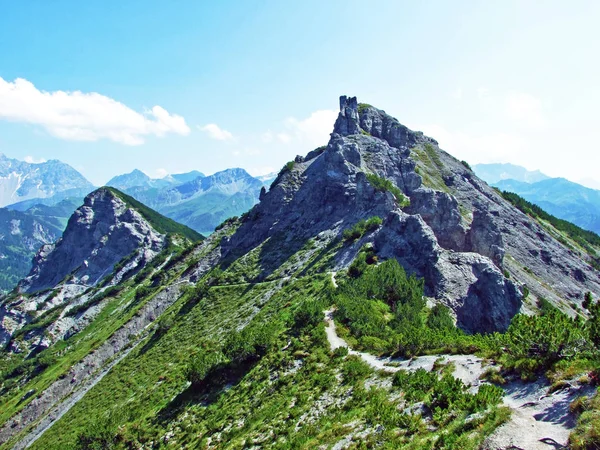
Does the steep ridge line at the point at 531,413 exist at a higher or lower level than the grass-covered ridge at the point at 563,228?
lower

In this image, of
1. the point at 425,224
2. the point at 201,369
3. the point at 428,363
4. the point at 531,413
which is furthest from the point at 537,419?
the point at 425,224

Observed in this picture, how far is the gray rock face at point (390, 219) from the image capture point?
64.1 m

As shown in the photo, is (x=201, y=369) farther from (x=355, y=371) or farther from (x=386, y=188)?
(x=386, y=188)

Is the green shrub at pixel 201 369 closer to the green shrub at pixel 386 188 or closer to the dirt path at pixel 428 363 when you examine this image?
the dirt path at pixel 428 363

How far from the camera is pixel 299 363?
1590 inches

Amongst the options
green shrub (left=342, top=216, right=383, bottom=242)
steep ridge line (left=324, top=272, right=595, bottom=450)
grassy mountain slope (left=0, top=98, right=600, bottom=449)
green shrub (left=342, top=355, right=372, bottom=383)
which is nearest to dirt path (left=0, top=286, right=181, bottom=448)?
grassy mountain slope (left=0, top=98, right=600, bottom=449)

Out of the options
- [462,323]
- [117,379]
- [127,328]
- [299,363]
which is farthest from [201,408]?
[127,328]

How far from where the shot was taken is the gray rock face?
64062 mm

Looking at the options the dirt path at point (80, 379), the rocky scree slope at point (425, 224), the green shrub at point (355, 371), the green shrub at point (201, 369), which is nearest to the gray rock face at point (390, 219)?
the rocky scree slope at point (425, 224)

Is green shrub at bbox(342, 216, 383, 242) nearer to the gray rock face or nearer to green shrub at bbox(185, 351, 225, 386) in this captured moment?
the gray rock face

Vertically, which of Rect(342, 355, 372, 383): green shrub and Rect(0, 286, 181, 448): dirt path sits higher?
Rect(342, 355, 372, 383): green shrub

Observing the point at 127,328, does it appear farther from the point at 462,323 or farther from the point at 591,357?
the point at 591,357

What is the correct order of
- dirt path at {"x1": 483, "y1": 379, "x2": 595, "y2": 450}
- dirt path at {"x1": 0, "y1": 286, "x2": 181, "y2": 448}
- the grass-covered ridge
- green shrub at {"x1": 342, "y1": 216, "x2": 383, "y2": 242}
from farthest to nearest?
the grass-covered ridge
green shrub at {"x1": 342, "y1": 216, "x2": 383, "y2": 242}
dirt path at {"x1": 0, "y1": 286, "x2": 181, "y2": 448}
dirt path at {"x1": 483, "y1": 379, "x2": 595, "y2": 450}

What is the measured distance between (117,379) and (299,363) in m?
55.9
